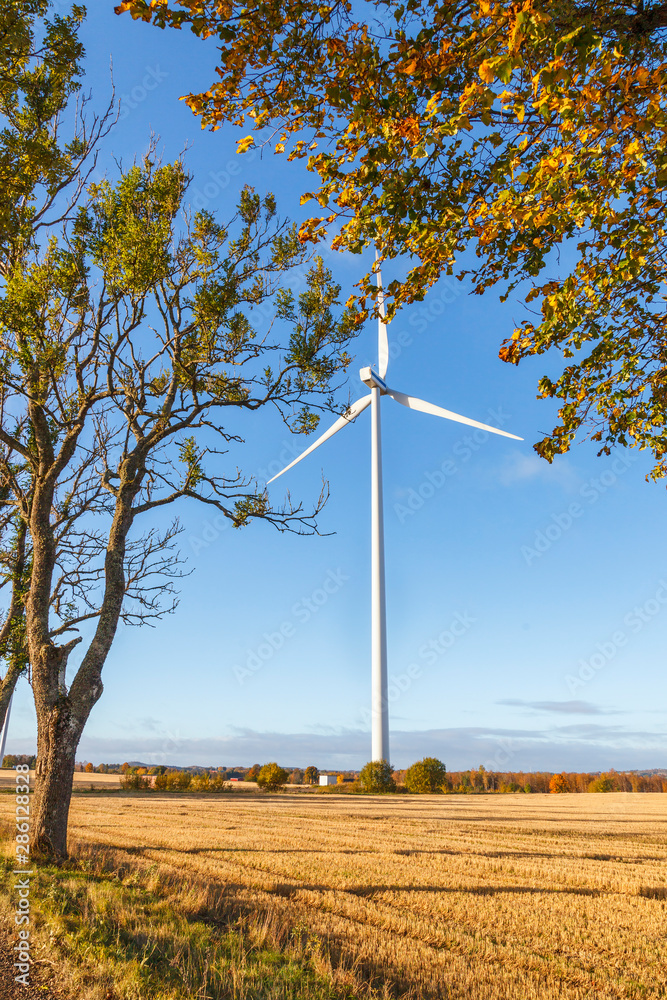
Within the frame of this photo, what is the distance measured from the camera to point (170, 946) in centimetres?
610

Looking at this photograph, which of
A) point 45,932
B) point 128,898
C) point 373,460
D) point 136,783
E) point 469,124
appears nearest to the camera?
point 469,124

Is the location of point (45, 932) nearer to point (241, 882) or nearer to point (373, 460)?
point (241, 882)

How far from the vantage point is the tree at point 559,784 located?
302 ft

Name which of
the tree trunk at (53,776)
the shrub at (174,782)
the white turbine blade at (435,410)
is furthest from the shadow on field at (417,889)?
the shrub at (174,782)

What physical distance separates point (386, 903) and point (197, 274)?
1235cm

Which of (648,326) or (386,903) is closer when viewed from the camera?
(648,326)

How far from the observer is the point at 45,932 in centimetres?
639

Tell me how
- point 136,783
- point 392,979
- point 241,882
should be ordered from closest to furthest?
1. point 392,979
2. point 241,882
3. point 136,783

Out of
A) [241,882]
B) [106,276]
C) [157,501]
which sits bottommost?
[241,882]

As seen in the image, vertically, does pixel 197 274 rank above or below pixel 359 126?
above

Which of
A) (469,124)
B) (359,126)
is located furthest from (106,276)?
(469,124)

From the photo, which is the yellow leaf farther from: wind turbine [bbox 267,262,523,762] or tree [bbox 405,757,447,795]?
tree [bbox 405,757,447,795]

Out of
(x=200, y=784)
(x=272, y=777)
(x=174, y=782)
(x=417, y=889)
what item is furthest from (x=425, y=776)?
(x=417, y=889)

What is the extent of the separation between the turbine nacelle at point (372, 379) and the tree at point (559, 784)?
2970 inches
